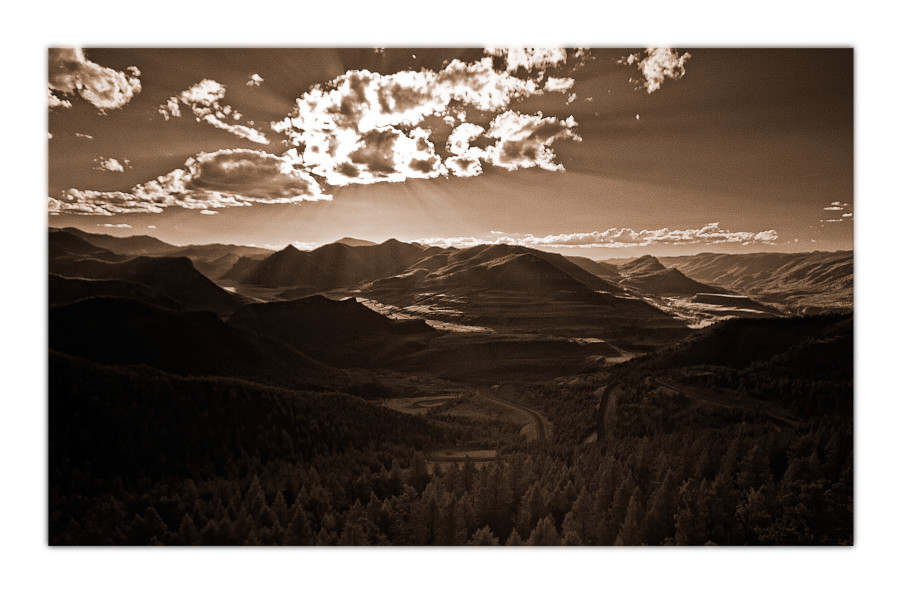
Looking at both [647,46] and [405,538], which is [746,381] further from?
[405,538]

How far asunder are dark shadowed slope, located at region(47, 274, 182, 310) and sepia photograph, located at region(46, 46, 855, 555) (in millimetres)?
38

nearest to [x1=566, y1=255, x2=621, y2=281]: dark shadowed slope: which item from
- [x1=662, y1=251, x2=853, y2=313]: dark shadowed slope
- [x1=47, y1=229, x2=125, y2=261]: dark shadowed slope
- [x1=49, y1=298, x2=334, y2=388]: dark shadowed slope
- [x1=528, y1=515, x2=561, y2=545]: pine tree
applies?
[x1=662, y1=251, x2=853, y2=313]: dark shadowed slope

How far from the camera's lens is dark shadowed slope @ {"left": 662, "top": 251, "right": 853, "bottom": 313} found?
6.13 meters

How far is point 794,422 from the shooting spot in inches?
245

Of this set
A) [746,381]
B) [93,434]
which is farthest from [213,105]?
[746,381]

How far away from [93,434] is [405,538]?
481 cm

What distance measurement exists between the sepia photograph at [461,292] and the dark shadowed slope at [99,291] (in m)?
0.04

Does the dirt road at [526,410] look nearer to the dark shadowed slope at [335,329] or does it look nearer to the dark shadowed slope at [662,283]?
the dark shadowed slope at [335,329]

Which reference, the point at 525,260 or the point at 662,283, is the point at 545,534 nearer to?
the point at 525,260

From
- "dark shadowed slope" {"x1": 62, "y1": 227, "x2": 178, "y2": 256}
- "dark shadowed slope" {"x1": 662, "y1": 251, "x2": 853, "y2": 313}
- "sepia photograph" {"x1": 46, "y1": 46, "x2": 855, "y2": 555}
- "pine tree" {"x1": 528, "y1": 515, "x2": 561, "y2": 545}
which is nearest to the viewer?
"pine tree" {"x1": 528, "y1": 515, "x2": 561, "y2": 545}

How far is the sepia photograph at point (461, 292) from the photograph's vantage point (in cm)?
558

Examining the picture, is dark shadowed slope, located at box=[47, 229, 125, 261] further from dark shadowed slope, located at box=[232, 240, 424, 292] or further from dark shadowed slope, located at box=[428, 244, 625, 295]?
dark shadowed slope, located at box=[428, 244, 625, 295]

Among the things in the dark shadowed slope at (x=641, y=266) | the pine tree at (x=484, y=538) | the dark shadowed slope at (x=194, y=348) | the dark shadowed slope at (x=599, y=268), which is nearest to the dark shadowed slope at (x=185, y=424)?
the dark shadowed slope at (x=194, y=348)

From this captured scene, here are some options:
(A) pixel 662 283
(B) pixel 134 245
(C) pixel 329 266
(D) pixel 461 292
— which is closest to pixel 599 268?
(A) pixel 662 283
